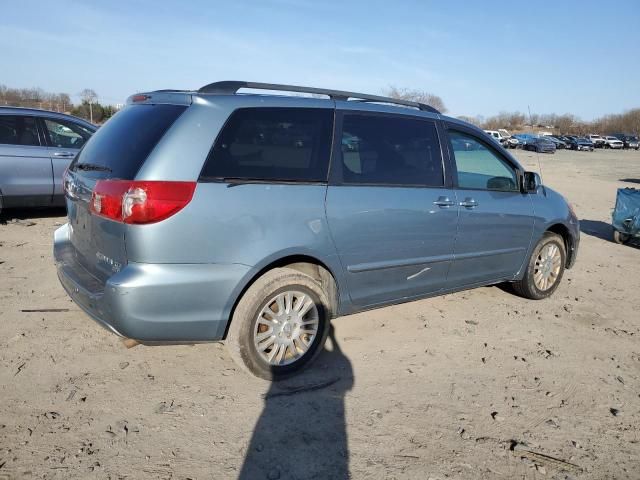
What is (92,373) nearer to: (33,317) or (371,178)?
(33,317)

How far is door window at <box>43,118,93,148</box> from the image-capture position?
720 cm

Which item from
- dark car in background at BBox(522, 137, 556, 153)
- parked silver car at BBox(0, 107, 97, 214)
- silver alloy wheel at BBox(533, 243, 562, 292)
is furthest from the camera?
dark car in background at BBox(522, 137, 556, 153)

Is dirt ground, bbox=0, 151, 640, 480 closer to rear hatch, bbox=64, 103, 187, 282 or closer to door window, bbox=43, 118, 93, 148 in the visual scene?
rear hatch, bbox=64, 103, 187, 282

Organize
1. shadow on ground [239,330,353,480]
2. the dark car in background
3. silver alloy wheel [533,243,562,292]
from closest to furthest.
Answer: shadow on ground [239,330,353,480]
silver alloy wheel [533,243,562,292]
the dark car in background

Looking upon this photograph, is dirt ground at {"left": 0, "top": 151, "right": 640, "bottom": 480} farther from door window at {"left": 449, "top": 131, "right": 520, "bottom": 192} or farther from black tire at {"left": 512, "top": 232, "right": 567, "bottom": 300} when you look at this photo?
door window at {"left": 449, "top": 131, "right": 520, "bottom": 192}

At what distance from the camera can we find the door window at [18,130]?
682cm

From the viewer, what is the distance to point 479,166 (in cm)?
447

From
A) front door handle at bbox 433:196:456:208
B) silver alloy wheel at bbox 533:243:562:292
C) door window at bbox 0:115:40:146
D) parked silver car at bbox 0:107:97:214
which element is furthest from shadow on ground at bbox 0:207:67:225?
silver alloy wheel at bbox 533:243:562:292

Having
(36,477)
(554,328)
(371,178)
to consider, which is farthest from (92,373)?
(554,328)

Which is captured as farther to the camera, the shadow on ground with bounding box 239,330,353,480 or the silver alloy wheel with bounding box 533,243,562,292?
the silver alloy wheel with bounding box 533,243,562,292

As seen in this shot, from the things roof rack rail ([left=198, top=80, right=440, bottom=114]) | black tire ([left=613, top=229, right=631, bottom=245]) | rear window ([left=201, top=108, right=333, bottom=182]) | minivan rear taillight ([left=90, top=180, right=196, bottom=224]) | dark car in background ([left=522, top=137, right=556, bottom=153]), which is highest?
dark car in background ([left=522, top=137, right=556, bottom=153])

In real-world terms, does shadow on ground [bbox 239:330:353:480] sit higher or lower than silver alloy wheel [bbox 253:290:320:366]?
lower

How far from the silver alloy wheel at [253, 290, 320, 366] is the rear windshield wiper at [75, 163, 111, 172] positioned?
1.30 metres

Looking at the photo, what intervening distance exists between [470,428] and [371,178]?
1.77 meters
